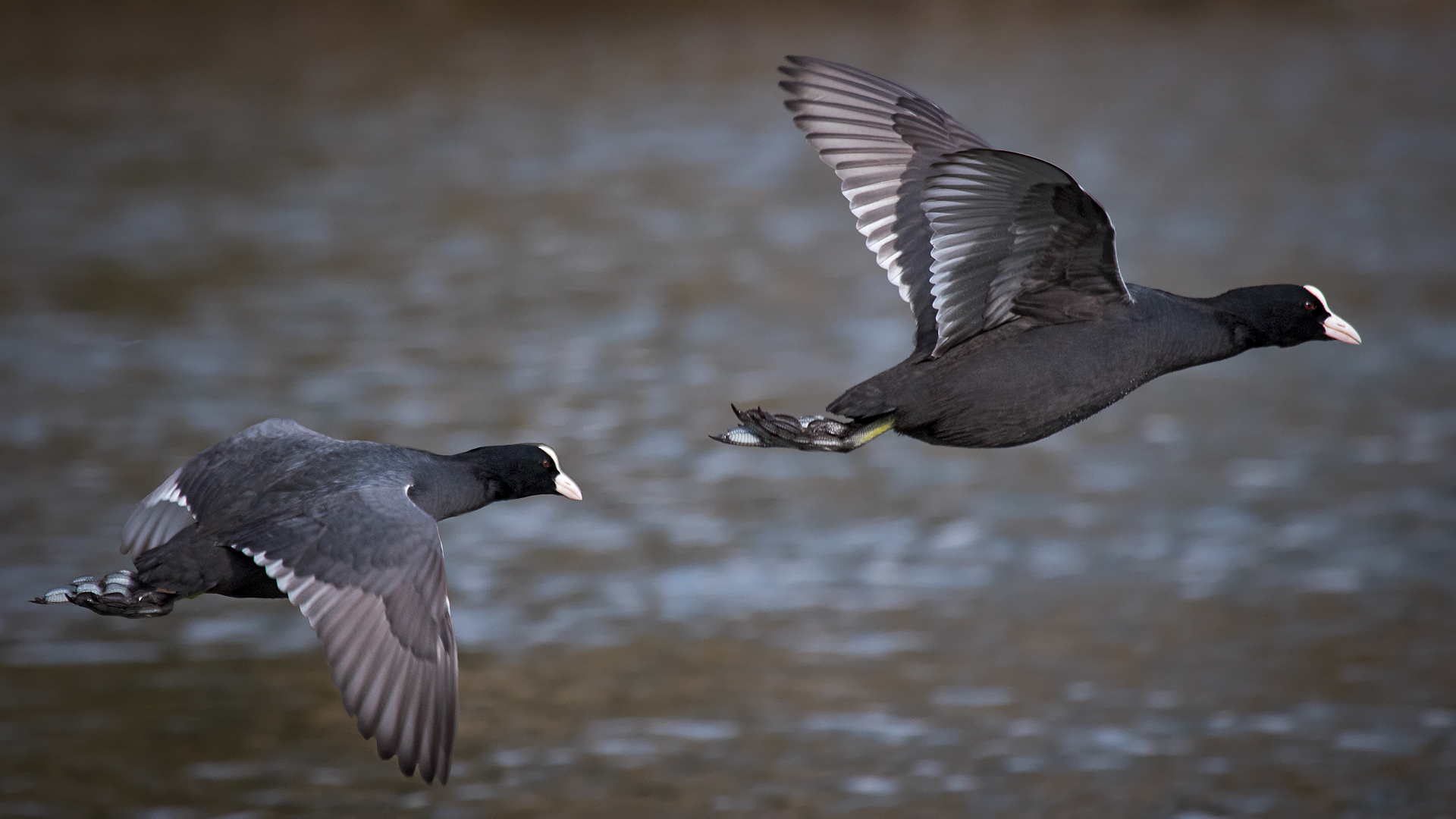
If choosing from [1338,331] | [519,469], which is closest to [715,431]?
[519,469]

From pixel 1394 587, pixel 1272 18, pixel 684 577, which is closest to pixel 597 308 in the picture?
pixel 684 577

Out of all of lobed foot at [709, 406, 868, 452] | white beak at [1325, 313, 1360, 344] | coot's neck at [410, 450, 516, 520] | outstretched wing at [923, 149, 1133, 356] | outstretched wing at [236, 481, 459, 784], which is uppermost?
outstretched wing at [923, 149, 1133, 356]

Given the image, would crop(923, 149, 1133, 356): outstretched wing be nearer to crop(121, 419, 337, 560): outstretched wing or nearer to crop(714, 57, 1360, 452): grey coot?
crop(714, 57, 1360, 452): grey coot

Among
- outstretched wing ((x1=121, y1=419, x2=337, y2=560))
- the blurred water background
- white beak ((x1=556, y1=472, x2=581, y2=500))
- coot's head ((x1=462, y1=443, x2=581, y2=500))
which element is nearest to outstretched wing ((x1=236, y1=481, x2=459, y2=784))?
outstretched wing ((x1=121, y1=419, x2=337, y2=560))

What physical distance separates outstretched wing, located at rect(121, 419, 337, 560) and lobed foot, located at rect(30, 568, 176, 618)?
1.51 ft

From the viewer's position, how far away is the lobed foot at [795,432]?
5.91 metres

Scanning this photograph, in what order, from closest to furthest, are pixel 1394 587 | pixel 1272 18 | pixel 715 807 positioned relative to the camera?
pixel 715 807
pixel 1394 587
pixel 1272 18

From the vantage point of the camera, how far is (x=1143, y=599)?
17.8m

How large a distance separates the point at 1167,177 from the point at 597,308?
42.0ft

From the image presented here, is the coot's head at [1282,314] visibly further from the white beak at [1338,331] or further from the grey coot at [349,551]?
the grey coot at [349,551]

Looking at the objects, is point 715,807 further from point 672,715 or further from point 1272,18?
point 1272,18

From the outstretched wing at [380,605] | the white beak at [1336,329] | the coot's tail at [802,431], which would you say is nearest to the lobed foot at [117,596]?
the outstretched wing at [380,605]

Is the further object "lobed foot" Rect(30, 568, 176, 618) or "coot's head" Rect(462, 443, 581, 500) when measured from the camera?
"coot's head" Rect(462, 443, 581, 500)

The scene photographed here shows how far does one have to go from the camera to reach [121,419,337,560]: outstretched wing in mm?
6766
